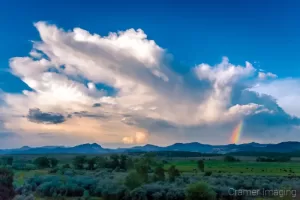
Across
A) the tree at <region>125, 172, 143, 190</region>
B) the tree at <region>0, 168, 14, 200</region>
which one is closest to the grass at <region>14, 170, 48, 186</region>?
the tree at <region>125, 172, 143, 190</region>

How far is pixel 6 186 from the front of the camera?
1378 centimetres

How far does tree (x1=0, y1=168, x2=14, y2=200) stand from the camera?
13127 millimetres

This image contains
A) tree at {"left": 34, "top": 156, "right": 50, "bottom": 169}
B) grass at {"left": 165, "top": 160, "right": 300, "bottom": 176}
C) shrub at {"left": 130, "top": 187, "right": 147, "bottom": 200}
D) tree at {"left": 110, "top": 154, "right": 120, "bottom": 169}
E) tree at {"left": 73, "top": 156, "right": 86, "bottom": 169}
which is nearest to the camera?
shrub at {"left": 130, "top": 187, "right": 147, "bottom": 200}

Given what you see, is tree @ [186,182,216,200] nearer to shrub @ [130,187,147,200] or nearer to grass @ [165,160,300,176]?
shrub @ [130,187,147,200]

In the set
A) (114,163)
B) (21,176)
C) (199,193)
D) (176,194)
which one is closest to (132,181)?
(176,194)

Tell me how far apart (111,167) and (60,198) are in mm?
60670

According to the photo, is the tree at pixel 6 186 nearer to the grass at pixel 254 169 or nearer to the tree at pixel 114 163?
the grass at pixel 254 169

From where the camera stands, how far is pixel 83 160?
339 feet

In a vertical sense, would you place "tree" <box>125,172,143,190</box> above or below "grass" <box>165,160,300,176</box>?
above

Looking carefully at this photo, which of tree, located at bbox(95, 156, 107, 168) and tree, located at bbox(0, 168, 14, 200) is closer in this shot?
tree, located at bbox(0, 168, 14, 200)

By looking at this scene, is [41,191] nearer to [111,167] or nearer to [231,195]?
[231,195]

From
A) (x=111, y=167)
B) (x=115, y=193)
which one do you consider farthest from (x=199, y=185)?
(x=111, y=167)

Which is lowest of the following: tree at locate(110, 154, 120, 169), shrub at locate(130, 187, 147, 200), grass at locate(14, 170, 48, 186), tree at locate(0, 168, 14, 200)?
shrub at locate(130, 187, 147, 200)

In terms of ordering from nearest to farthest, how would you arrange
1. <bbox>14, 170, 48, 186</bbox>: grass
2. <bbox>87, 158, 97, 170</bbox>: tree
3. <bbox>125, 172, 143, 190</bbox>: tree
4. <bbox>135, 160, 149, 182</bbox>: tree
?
<bbox>14, 170, 48, 186</bbox>: grass < <bbox>125, 172, 143, 190</bbox>: tree < <bbox>135, 160, 149, 182</bbox>: tree < <bbox>87, 158, 97, 170</bbox>: tree
